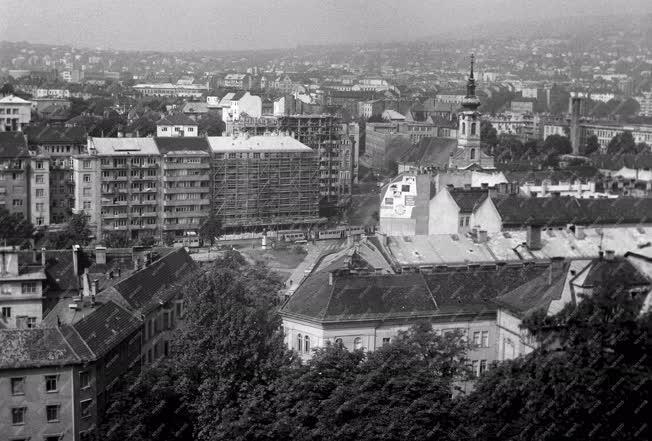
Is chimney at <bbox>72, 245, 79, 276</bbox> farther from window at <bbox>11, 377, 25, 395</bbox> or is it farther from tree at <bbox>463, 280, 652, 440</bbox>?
tree at <bbox>463, 280, 652, 440</bbox>

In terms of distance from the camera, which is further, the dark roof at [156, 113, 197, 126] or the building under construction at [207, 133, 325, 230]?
the dark roof at [156, 113, 197, 126]

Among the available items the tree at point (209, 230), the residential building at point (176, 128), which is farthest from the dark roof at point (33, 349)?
the residential building at point (176, 128)

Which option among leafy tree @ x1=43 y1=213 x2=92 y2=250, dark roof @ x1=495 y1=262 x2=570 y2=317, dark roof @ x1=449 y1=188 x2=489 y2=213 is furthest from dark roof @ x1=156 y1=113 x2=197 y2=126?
dark roof @ x1=495 y1=262 x2=570 y2=317

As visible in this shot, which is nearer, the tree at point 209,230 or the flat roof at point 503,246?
the flat roof at point 503,246

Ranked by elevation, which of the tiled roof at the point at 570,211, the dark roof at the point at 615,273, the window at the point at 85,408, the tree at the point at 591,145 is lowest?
the window at the point at 85,408

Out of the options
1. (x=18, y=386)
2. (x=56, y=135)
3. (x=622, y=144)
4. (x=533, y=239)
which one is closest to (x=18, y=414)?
(x=18, y=386)

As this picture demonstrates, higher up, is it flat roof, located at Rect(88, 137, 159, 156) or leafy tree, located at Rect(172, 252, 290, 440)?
flat roof, located at Rect(88, 137, 159, 156)

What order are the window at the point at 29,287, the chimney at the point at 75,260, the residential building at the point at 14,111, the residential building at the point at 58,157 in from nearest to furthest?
the window at the point at 29,287
the chimney at the point at 75,260
the residential building at the point at 58,157
the residential building at the point at 14,111

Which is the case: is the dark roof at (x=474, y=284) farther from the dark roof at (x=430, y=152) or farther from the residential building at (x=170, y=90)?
the residential building at (x=170, y=90)
